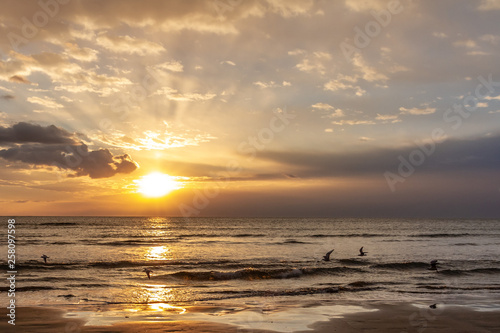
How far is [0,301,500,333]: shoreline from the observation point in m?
13.0

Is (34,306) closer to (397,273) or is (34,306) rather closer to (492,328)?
(492,328)

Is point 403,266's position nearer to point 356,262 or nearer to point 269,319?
point 356,262

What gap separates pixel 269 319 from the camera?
14258 mm

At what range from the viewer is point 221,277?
2744 centimetres

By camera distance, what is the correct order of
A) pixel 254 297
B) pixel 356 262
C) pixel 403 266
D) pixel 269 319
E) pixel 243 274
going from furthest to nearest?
1. pixel 356 262
2. pixel 403 266
3. pixel 243 274
4. pixel 254 297
5. pixel 269 319

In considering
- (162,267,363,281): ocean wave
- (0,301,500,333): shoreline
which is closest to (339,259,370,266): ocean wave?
(162,267,363,281): ocean wave

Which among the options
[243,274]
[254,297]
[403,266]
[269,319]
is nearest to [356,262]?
[403,266]

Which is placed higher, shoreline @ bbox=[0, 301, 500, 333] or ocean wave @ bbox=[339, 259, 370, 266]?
shoreline @ bbox=[0, 301, 500, 333]

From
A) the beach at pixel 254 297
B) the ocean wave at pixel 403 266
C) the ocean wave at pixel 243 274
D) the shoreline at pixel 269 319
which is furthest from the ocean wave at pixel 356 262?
the shoreline at pixel 269 319

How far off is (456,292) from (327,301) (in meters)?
7.94

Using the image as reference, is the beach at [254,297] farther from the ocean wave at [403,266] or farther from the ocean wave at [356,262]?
the ocean wave at [356,262]

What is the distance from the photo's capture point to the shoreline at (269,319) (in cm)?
1301

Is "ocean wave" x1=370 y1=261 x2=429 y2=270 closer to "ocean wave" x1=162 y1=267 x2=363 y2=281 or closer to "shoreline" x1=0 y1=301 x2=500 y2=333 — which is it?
"ocean wave" x1=162 y1=267 x2=363 y2=281

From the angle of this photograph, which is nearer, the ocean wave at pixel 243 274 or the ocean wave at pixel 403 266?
the ocean wave at pixel 243 274
